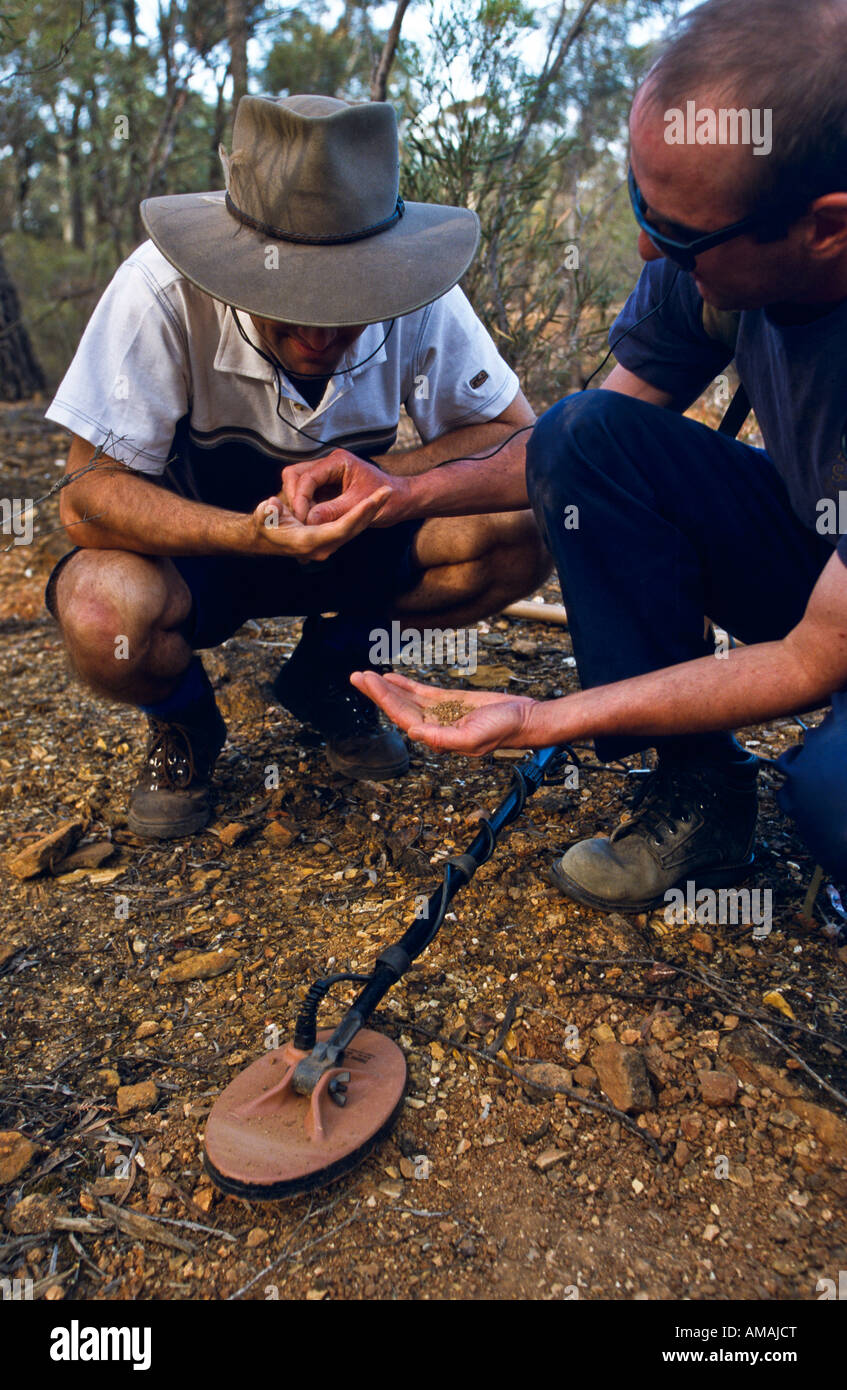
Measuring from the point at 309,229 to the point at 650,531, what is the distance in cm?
87

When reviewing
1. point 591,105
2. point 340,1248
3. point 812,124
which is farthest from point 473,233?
point 591,105

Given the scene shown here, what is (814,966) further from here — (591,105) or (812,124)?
(591,105)

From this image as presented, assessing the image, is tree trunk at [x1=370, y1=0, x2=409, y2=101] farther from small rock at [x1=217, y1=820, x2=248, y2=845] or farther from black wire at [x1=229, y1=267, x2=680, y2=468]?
small rock at [x1=217, y1=820, x2=248, y2=845]

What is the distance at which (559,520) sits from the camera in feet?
6.04

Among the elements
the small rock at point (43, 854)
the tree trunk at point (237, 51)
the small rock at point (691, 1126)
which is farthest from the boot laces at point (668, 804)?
the tree trunk at point (237, 51)

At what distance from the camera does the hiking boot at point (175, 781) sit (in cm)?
233

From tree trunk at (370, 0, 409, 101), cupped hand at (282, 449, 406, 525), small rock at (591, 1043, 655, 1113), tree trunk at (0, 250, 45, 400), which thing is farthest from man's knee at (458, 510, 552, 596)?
tree trunk at (0, 250, 45, 400)

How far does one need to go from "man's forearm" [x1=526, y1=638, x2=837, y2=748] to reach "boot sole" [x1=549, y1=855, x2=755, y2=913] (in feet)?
1.41

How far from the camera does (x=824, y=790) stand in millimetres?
1489

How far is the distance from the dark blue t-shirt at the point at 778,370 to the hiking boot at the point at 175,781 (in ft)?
4.34

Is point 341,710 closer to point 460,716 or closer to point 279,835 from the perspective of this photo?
point 279,835

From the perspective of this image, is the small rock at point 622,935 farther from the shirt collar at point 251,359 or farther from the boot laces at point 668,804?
the shirt collar at point 251,359

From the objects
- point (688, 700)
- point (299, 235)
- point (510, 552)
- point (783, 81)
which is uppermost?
point (783, 81)

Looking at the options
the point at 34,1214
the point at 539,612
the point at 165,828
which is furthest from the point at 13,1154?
the point at 539,612
